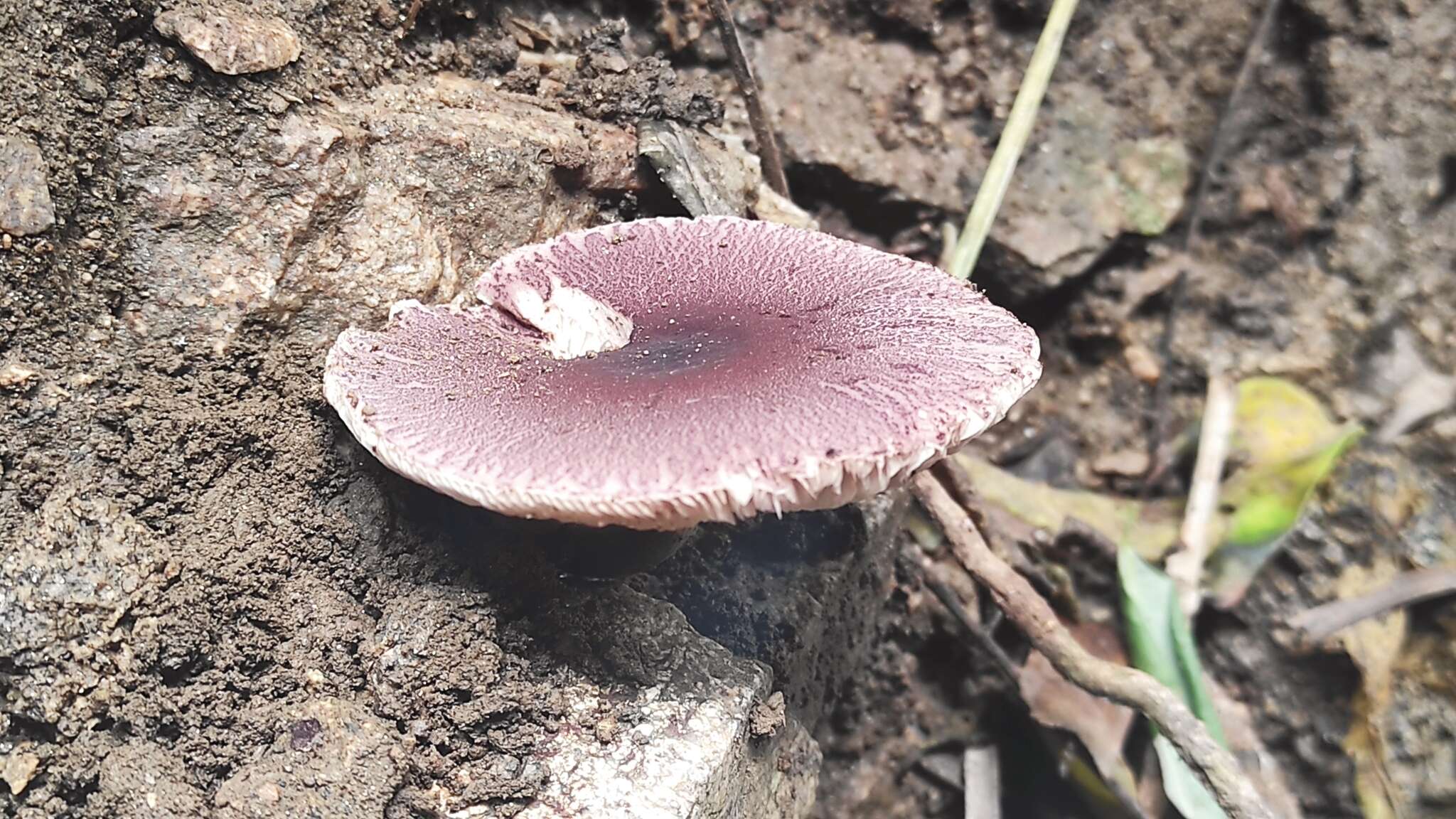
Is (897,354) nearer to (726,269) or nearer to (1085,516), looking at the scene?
(726,269)

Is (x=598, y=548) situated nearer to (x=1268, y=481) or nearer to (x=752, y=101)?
(x=752, y=101)

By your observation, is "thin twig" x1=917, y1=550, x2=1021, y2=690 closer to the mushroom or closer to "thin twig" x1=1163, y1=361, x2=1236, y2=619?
"thin twig" x1=1163, y1=361, x2=1236, y2=619

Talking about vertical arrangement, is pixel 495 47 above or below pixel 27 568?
above

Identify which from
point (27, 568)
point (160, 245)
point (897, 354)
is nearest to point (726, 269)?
point (897, 354)

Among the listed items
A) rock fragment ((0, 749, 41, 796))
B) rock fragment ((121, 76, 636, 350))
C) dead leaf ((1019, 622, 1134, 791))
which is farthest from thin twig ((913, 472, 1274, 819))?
rock fragment ((0, 749, 41, 796))

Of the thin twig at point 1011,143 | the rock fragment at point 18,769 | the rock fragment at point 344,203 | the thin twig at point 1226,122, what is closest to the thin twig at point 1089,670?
the thin twig at point 1011,143

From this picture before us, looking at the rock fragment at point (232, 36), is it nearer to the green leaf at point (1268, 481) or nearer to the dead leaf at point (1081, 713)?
the dead leaf at point (1081, 713)
